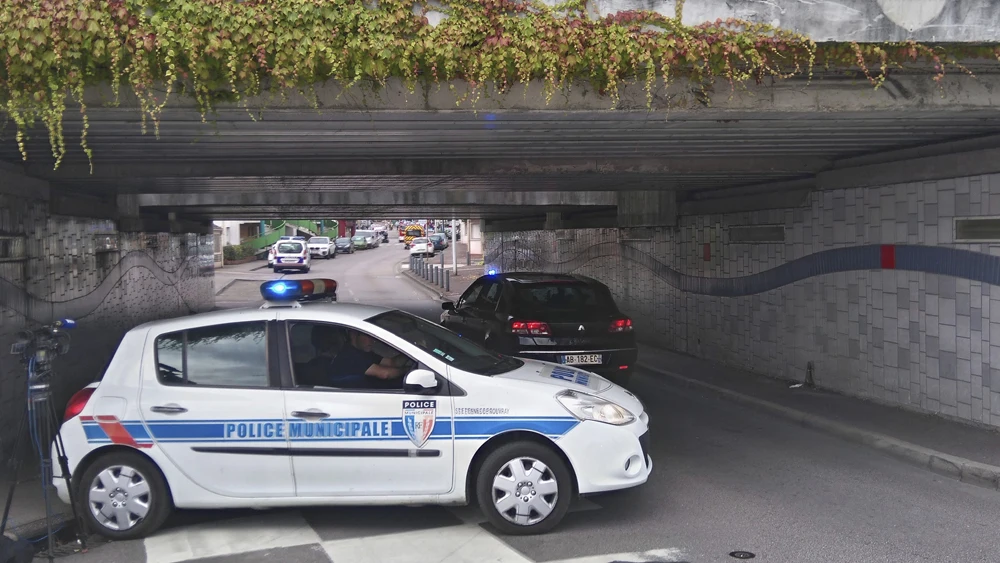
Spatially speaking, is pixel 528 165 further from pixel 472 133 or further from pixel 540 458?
pixel 540 458

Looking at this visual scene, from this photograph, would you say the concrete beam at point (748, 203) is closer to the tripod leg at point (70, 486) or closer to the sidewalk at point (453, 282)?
the tripod leg at point (70, 486)

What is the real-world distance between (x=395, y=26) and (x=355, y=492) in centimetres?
344

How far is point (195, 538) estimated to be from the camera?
5777 millimetres

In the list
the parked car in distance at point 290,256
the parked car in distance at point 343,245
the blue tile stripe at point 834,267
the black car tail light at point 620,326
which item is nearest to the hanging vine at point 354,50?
the blue tile stripe at point 834,267

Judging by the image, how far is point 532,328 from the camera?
10.2 m

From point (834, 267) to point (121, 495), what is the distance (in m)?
8.64

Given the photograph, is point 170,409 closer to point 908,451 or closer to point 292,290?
point 292,290

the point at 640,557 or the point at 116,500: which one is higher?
the point at 116,500

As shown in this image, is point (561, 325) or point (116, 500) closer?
point (116, 500)

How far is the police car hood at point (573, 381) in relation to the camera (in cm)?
597

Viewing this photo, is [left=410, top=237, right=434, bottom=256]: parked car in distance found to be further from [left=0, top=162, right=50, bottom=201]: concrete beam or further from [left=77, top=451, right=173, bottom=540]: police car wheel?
[left=77, top=451, right=173, bottom=540]: police car wheel

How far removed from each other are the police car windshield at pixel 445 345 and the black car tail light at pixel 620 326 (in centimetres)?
381

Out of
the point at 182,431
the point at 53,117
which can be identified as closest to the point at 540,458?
the point at 182,431

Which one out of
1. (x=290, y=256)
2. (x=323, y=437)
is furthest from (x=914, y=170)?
(x=290, y=256)
